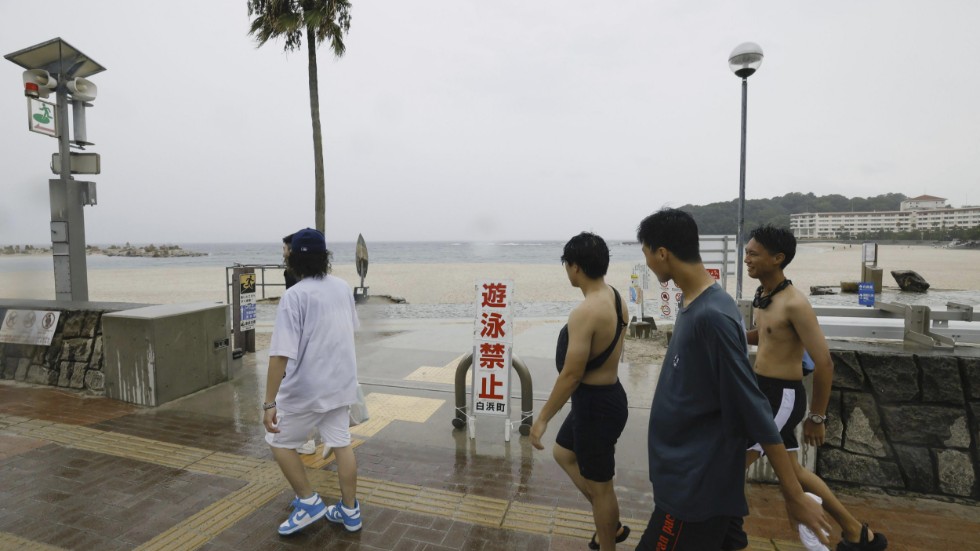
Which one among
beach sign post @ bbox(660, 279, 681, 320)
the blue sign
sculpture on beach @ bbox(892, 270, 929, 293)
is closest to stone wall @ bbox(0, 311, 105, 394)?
beach sign post @ bbox(660, 279, 681, 320)

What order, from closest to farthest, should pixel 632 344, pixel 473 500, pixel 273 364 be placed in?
pixel 273 364 → pixel 473 500 → pixel 632 344

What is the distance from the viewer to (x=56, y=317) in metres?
5.88

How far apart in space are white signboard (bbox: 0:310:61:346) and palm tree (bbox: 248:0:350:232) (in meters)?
6.28

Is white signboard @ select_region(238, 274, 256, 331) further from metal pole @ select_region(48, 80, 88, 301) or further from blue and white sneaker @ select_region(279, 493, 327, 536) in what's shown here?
blue and white sneaker @ select_region(279, 493, 327, 536)

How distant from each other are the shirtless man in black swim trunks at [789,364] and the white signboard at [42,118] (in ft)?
26.8

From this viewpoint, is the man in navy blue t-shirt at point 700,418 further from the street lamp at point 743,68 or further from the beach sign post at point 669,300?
the beach sign post at point 669,300

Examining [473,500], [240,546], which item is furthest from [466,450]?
[240,546]

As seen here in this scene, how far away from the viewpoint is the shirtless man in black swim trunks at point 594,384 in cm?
235

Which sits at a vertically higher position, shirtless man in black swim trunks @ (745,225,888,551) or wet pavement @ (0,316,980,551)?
shirtless man in black swim trunks @ (745,225,888,551)

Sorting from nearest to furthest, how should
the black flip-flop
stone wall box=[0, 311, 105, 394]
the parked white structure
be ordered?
the black flip-flop < stone wall box=[0, 311, 105, 394] < the parked white structure

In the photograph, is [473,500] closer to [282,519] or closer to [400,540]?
[400,540]

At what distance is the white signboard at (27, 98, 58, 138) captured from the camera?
6.10 m

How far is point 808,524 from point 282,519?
114 inches

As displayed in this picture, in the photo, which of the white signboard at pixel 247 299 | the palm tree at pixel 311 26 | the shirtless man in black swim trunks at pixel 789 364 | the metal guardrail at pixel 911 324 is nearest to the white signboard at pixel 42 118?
the white signboard at pixel 247 299
